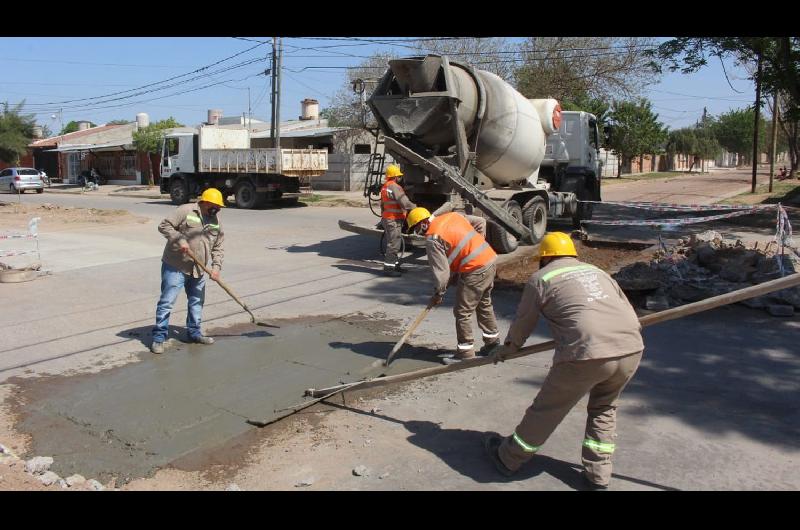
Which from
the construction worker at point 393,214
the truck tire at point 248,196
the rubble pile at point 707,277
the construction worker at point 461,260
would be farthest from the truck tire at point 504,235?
the truck tire at point 248,196

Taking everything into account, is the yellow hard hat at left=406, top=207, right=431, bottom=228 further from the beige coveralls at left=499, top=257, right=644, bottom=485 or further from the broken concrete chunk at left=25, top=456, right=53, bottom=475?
the broken concrete chunk at left=25, top=456, right=53, bottom=475

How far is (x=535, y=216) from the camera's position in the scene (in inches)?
511

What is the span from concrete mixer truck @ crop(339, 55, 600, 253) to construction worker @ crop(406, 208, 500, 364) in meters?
4.46

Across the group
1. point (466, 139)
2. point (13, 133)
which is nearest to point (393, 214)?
point (466, 139)

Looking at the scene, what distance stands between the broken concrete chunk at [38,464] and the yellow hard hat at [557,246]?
3.31m

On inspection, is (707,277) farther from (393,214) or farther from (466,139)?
(393,214)

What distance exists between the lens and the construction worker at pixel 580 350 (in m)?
3.51

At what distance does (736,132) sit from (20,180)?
82.5m

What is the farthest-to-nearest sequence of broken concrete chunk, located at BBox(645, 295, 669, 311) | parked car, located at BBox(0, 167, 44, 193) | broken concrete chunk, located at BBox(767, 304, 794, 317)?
parked car, located at BBox(0, 167, 44, 193) → broken concrete chunk, located at BBox(645, 295, 669, 311) → broken concrete chunk, located at BBox(767, 304, 794, 317)

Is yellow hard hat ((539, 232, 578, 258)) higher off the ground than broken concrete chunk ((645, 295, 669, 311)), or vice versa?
yellow hard hat ((539, 232, 578, 258))

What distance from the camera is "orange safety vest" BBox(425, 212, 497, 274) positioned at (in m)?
5.84

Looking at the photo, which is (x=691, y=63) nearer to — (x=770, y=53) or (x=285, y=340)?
(x=770, y=53)

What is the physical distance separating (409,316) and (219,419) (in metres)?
3.45

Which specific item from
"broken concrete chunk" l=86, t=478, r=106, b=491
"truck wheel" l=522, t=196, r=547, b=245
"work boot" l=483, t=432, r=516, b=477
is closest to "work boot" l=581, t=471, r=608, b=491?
"work boot" l=483, t=432, r=516, b=477
